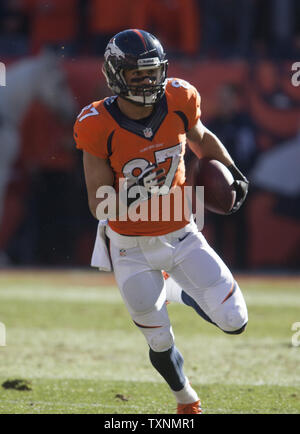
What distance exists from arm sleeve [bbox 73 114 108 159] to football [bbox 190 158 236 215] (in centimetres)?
59

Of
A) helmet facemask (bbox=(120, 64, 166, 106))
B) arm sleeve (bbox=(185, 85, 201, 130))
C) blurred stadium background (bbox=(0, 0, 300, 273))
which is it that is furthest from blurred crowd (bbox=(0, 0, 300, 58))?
helmet facemask (bbox=(120, 64, 166, 106))

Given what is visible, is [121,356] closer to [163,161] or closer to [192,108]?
[163,161]

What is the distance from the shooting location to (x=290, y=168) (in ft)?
35.6

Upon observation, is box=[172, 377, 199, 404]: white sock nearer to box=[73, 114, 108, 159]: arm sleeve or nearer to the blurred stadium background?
box=[73, 114, 108, 159]: arm sleeve

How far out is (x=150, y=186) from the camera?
4.32 metres

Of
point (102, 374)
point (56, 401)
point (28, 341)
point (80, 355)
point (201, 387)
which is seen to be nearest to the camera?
point (56, 401)

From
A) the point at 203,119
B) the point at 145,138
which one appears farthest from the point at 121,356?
the point at 203,119

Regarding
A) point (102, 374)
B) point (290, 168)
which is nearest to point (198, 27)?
point (290, 168)

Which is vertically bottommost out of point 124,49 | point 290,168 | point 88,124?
point 290,168

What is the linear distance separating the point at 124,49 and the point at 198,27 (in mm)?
7630

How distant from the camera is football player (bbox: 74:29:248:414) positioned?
4227mm

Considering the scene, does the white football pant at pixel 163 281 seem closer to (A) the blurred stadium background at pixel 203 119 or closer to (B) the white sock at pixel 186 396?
(B) the white sock at pixel 186 396

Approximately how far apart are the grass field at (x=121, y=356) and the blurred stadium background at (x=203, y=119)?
5.12ft
